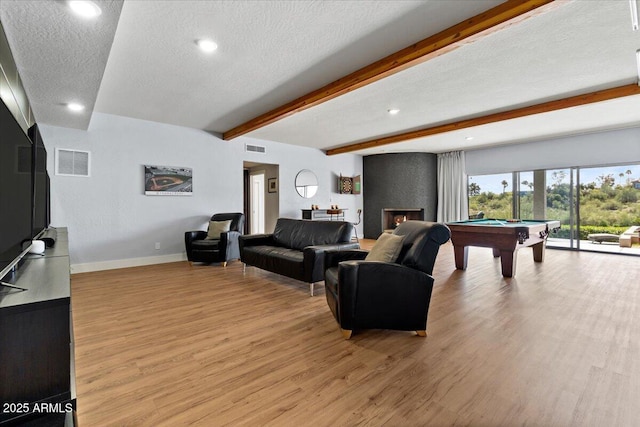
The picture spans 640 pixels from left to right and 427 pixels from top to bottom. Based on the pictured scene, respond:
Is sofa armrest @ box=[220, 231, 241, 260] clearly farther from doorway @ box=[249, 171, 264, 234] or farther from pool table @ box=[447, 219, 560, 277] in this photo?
pool table @ box=[447, 219, 560, 277]

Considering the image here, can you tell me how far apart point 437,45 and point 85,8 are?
8.85 feet

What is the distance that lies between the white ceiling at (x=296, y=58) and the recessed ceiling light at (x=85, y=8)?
0.05m

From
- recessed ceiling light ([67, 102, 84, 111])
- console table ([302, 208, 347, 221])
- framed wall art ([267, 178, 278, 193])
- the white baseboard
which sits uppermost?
recessed ceiling light ([67, 102, 84, 111])

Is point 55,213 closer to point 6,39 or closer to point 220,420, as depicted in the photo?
point 6,39

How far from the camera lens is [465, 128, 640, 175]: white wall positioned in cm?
613

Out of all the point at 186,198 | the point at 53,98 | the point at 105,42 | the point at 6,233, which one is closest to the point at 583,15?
the point at 105,42

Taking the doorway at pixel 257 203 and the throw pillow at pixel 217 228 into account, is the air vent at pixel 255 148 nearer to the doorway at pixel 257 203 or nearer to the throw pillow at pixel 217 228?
the doorway at pixel 257 203

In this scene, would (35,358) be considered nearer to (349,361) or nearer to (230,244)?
(349,361)

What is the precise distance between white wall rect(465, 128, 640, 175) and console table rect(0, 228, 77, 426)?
878cm

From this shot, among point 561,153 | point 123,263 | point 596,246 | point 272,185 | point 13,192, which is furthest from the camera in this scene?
point 272,185

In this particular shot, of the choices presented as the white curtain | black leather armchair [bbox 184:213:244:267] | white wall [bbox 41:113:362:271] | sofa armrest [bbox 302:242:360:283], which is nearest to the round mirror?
white wall [bbox 41:113:362:271]

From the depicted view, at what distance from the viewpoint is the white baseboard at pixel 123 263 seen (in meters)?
4.80

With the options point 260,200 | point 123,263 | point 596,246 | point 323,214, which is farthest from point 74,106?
point 596,246

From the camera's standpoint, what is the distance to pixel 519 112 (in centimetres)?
493
